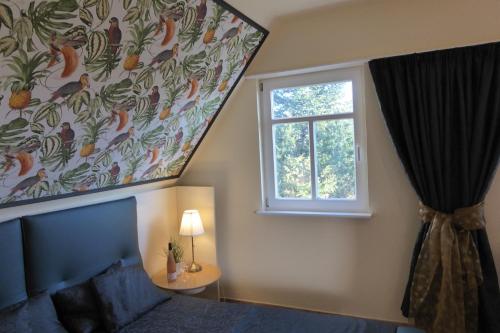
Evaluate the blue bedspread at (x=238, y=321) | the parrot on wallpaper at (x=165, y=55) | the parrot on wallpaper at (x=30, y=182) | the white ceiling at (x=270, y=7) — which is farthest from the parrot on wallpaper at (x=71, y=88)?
the blue bedspread at (x=238, y=321)

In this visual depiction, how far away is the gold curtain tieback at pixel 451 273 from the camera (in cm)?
238

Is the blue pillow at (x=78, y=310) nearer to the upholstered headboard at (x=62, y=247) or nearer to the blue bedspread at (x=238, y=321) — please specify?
the upholstered headboard at (x=62, y=247)

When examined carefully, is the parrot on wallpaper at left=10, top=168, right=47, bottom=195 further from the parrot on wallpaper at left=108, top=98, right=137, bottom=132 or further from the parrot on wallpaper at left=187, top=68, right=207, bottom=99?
the parrot on wallpaper at left=187, top=68, right=207, bottom=99

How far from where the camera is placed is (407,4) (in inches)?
102

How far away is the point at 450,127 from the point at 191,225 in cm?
207

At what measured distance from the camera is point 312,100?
9.82 ft

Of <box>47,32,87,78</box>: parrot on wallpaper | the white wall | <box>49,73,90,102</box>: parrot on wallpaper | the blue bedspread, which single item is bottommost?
the blue bedspread

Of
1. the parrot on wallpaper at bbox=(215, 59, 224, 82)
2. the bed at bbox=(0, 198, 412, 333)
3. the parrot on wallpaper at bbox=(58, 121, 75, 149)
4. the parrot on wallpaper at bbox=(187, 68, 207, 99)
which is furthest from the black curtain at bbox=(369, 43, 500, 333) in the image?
the parrot on wallpaper at bbox=(58, 121, 75, 149)

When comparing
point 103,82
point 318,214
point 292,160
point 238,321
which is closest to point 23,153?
point 103,82

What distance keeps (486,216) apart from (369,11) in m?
1.64

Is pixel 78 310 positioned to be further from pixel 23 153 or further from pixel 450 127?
pixel 450 127

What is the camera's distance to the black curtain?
2.35 meters

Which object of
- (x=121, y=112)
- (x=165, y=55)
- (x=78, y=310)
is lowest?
(x=78, y=310)

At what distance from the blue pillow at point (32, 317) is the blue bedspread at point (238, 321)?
15.6 inches
